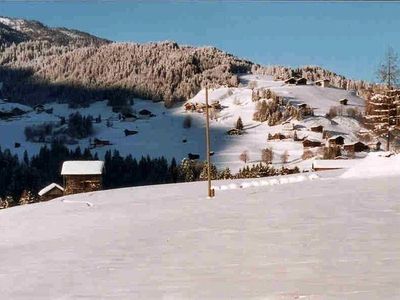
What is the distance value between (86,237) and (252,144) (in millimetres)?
134980

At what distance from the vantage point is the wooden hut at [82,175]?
5269cm

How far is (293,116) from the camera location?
554ft

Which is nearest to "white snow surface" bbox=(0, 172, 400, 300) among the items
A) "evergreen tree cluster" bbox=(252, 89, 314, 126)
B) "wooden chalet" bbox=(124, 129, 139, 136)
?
"evergreen tree cluster" bbox=(252, 89, 314, 126)

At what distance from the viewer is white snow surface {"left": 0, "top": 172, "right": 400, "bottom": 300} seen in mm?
10070

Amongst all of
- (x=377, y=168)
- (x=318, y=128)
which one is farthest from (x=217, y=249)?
(x=318, y=128)

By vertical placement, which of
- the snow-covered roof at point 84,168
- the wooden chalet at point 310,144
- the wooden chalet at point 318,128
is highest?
the wooden chalet at point 318,128

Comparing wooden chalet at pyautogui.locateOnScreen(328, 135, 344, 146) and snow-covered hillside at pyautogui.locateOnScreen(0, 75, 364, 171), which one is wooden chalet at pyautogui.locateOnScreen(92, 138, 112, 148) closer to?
snow-covered hillside at pyautogui.locateOnScreen(0, 75, 364, 171)

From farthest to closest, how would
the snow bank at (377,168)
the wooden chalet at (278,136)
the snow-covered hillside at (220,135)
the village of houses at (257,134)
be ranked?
the wooden chalet at (278,136)
the snow-covered hillside at (220,135)
the village of houses at (257,134)
the snow bank at (377,168)

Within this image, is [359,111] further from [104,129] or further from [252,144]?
[104,129]

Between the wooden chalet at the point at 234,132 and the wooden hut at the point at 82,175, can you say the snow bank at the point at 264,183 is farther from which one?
the wooden chalet at the point at 234,132

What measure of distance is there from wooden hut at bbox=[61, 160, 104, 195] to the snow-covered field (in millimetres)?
27546

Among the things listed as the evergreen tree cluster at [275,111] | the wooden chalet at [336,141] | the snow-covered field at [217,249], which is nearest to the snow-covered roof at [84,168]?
the snow-covered field at [217,249]

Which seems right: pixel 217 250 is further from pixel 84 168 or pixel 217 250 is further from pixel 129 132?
pixel 129 132

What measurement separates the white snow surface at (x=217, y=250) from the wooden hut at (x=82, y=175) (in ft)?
91.2
